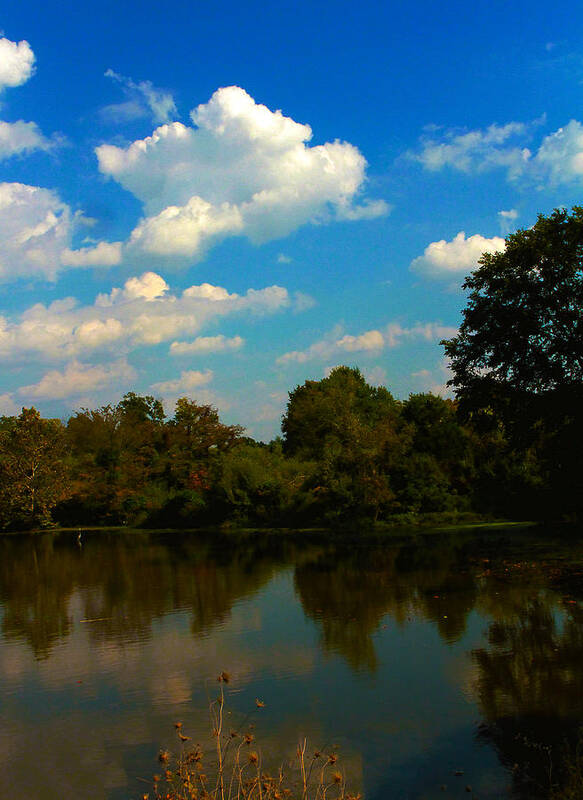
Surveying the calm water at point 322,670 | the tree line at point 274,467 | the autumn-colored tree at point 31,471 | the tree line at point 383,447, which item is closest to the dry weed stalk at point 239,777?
the calm water at point 322,670

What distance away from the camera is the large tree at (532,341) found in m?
26.7

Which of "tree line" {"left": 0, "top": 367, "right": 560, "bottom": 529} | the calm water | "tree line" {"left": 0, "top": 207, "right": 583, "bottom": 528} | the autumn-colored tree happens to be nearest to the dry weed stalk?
the calm water

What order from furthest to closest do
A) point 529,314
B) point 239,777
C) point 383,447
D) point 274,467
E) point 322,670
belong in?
1. point 274,467
2. point 383,447
3. point 529,314
4. point 322,670
5. point 239,777

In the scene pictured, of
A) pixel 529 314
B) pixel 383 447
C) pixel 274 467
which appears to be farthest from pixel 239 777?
pixel 274 467

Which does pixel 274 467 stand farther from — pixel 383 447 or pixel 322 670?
pixel 322 670

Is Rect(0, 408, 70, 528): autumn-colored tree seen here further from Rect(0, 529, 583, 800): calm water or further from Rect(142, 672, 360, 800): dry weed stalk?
Rect(142, 672, 360, 800): dry weed stalk

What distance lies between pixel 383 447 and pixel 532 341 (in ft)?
46.4

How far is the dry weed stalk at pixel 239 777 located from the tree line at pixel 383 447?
21.4 metres

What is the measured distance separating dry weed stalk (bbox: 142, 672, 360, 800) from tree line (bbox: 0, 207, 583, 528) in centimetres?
2137

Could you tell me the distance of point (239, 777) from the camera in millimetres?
6844

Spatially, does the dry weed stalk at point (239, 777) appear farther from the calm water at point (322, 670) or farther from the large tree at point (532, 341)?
the large tree at point (532, 341)

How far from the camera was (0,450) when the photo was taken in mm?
56750

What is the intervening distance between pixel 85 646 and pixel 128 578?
35.6 feet

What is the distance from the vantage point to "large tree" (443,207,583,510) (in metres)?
26.7
